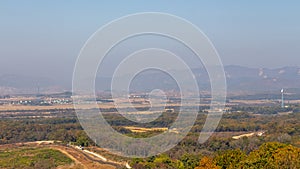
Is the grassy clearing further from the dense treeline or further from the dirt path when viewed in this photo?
the dense treeline

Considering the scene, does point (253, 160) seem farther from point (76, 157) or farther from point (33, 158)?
point (33, 158)

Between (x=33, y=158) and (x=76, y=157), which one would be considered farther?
(x=33, y=158)

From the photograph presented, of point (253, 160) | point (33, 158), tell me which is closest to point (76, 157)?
point (33, 158)

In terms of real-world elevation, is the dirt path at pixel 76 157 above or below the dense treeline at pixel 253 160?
below

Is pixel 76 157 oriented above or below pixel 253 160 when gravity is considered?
below

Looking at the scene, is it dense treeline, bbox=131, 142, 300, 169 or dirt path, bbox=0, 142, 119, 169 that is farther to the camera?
dirt path, bbox=0, 142, 119, 169

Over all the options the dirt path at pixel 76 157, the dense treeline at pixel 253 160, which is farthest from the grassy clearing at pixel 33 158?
the dense treeline at pixel 253 160

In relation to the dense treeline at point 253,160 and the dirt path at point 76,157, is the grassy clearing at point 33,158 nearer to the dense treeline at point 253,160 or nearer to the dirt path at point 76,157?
the dirt path at point 76,157

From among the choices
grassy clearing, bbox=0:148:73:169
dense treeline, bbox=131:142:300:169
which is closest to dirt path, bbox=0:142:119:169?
grassy clearing, bbox=0:148:73:169

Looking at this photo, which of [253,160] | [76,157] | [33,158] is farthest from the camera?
[33,158]

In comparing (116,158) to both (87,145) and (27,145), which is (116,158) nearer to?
(87,145)

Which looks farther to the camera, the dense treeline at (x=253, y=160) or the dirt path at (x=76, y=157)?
the dirt path at (x=76, y=157)

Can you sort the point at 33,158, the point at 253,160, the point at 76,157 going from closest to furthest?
the point at 253,160
the point at 76,157
the point at 33,158
